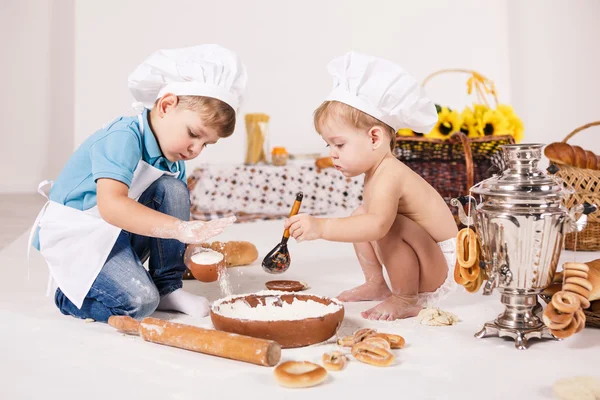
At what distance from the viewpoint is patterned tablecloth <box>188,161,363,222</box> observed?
13.4 ft

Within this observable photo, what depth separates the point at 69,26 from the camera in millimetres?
5750

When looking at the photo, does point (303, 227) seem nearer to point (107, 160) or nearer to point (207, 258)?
point (207, 258)

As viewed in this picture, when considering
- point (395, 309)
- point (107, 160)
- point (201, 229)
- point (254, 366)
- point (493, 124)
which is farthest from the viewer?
point (493, 124)

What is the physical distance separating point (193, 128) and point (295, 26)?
419 centimetres

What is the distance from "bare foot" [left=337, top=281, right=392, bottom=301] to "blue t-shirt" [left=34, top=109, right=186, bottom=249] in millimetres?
629

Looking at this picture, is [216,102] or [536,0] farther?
[536,0]

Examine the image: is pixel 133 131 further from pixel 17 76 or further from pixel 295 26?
pixel 17 76

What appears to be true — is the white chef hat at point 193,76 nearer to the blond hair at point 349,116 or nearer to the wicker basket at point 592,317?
the blond hair at point 349,116

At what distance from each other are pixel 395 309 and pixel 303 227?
14.2 inches

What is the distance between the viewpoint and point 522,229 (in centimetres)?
147


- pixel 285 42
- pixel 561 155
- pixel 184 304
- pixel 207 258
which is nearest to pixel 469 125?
pixel 561 155

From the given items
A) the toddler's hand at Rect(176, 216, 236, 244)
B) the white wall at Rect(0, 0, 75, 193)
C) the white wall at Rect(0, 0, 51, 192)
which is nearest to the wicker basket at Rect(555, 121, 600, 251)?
the toddler's hand at Rect(176, 216, 236, 244)

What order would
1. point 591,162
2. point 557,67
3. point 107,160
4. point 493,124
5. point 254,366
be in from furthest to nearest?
point 557,67 → point 493,124 → point 591,162 → point 107,160 → point 254,366

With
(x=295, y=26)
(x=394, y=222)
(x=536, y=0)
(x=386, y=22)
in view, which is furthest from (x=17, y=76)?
(x=394, y=222)
